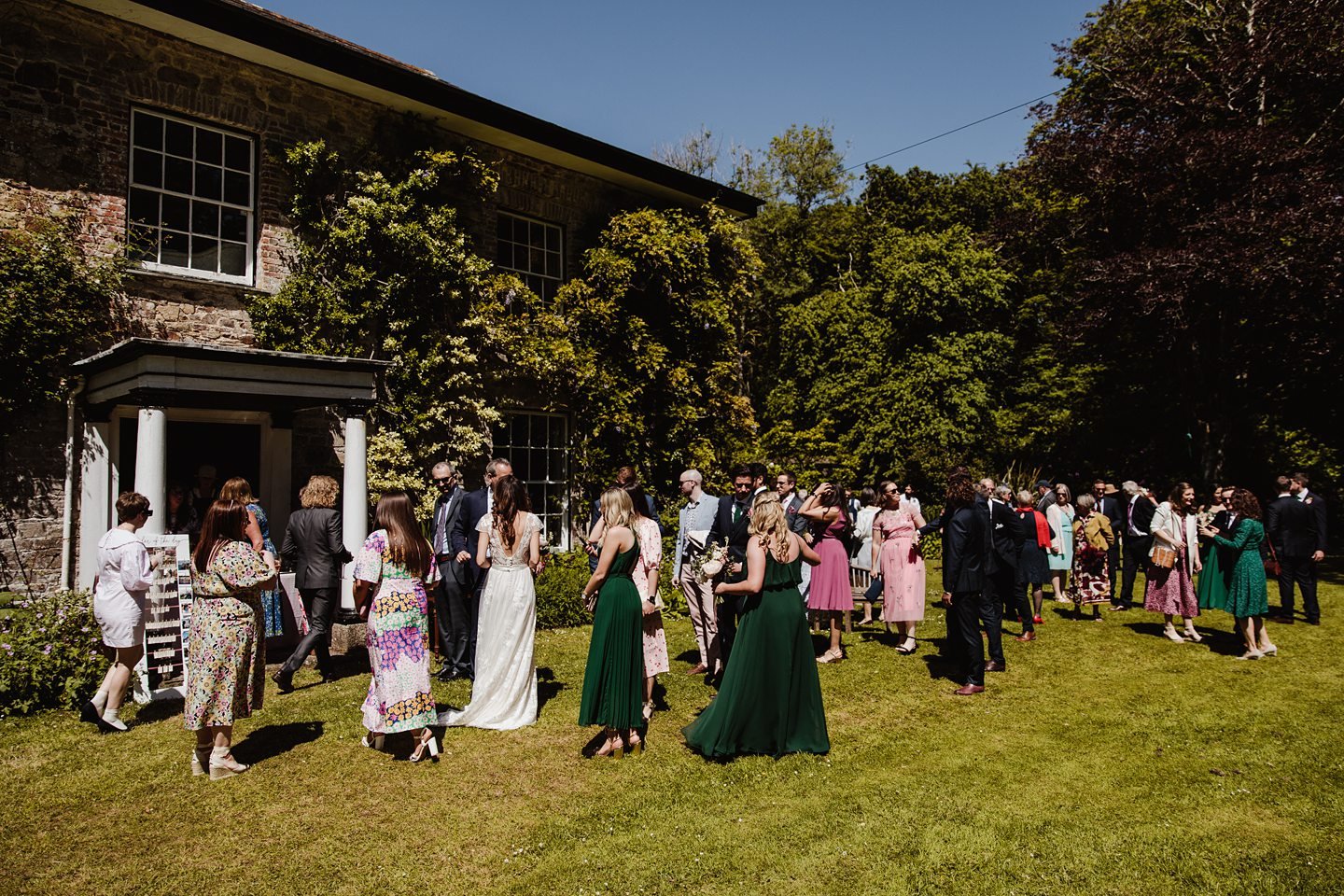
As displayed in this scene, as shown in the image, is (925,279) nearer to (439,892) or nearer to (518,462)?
(518,462)

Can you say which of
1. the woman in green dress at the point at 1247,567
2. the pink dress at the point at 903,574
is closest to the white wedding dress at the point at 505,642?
the pink dress at the point at 903,574

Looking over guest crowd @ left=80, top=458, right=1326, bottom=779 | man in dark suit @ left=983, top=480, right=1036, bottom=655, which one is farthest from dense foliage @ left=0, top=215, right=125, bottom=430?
man in dark suit @ left=983, top=480, right=1036, bottom=655

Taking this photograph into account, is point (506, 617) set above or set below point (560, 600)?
above

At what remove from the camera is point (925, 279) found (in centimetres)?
2312

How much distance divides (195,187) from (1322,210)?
20.3 m

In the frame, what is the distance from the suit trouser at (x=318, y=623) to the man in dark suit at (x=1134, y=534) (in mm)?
11749

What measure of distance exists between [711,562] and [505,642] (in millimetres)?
1942

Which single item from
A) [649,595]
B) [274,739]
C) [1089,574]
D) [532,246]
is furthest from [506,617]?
[532,246]

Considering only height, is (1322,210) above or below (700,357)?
above

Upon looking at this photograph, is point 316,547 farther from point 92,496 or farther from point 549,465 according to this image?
A: point 549,465

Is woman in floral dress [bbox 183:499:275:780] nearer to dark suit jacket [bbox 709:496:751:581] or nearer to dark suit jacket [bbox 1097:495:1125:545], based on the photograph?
dark suit jacket [bbox 709:496:751:581]

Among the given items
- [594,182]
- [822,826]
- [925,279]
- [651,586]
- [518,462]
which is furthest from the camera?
[925,279]

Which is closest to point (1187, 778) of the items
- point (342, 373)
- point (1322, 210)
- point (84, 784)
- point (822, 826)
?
point (822, 826)

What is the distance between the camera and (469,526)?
8219 millimetres
